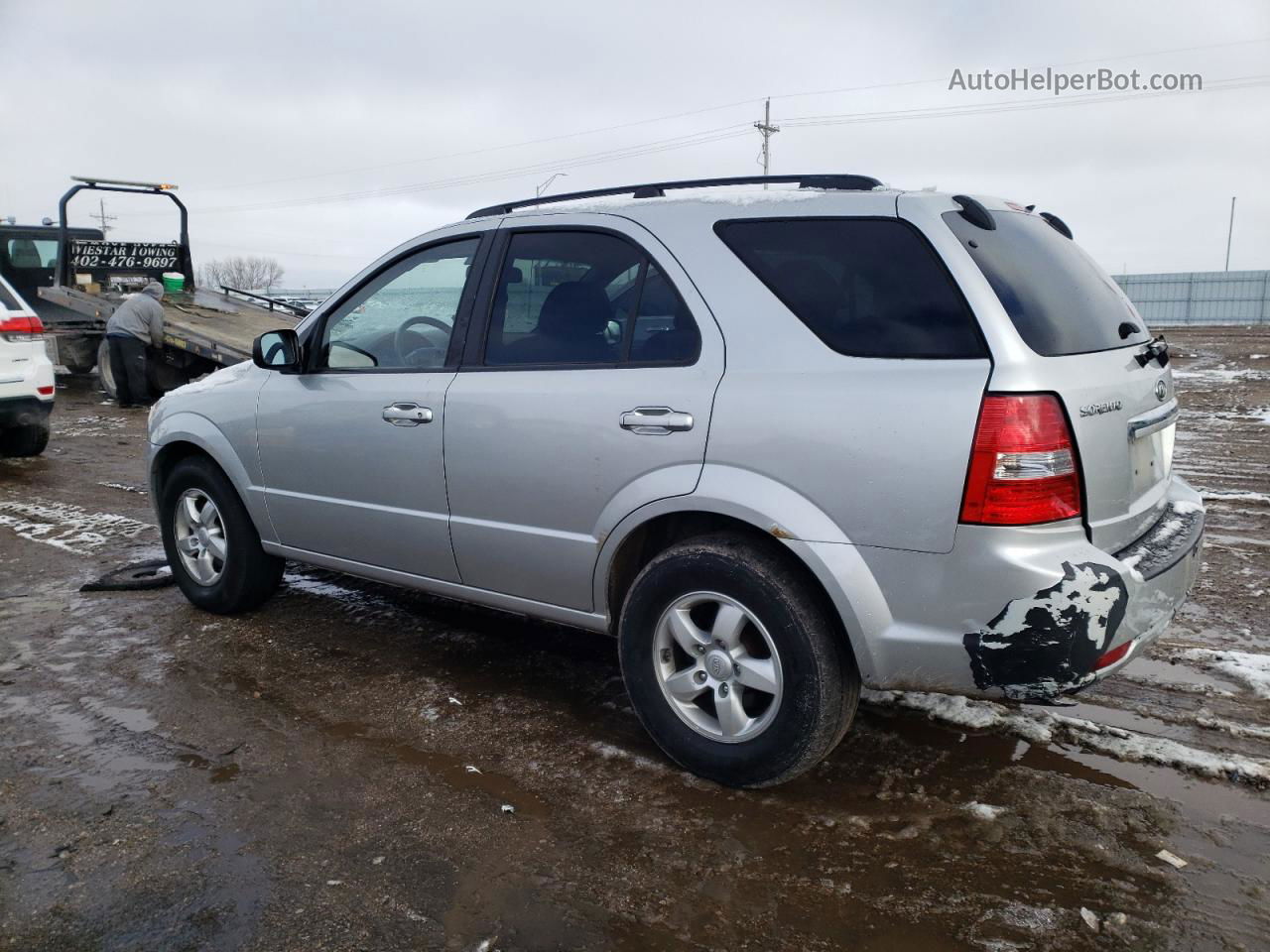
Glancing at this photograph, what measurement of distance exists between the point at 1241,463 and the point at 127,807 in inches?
326

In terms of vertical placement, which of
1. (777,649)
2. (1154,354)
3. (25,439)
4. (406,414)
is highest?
(1154,354)

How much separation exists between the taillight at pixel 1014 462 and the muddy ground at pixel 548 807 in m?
0.99

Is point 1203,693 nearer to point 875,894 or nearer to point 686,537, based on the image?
point 875,894

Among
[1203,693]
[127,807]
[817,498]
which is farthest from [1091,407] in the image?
[127,807]

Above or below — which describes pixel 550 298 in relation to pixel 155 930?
above

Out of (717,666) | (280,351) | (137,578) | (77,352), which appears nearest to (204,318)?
(77,352)

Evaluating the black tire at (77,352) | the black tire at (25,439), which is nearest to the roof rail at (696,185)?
the black tire at (25,439)

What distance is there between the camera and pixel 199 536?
4859mm

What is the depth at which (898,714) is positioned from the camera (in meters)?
3.64

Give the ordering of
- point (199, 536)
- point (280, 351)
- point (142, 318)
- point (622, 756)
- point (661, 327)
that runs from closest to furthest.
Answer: point (661, 327) → point (622, 756) → point (280, 351) → point (199, 536) → point (142, 318)

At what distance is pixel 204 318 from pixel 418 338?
10.1m

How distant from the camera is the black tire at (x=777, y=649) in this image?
2.87 m

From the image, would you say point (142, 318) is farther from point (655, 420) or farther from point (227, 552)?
point (655, 420)

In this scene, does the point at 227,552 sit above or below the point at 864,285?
below
